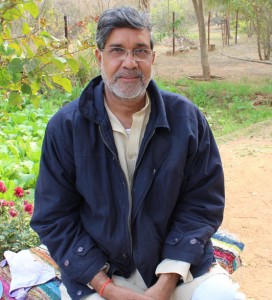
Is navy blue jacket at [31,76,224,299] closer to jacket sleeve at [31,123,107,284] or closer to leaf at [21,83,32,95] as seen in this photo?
jacket sleeve at [31,123,107,284]

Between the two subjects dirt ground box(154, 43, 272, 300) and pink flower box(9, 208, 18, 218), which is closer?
pink flower box(9, 208, 18, 218)

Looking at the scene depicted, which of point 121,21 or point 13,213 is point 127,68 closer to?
point 121,21

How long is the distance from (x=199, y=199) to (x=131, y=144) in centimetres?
40

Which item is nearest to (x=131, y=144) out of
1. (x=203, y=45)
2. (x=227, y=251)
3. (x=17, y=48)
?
(x=17, y=48)

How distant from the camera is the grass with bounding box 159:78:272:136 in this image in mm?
8203

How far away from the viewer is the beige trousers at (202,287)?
1930mm

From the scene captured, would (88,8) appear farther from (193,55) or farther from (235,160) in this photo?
(193,55)

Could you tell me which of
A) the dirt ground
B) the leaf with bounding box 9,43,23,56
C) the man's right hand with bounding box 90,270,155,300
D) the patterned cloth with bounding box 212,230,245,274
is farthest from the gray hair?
the dirt ground

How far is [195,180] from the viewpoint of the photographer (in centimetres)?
209

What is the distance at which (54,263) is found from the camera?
8.55 ft

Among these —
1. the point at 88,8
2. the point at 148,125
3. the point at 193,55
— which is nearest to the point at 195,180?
the point at 148,125

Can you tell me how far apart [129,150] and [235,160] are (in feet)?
12.7

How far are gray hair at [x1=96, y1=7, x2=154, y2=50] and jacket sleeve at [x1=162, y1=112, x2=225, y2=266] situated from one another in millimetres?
496

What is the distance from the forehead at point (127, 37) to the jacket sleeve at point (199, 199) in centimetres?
44
